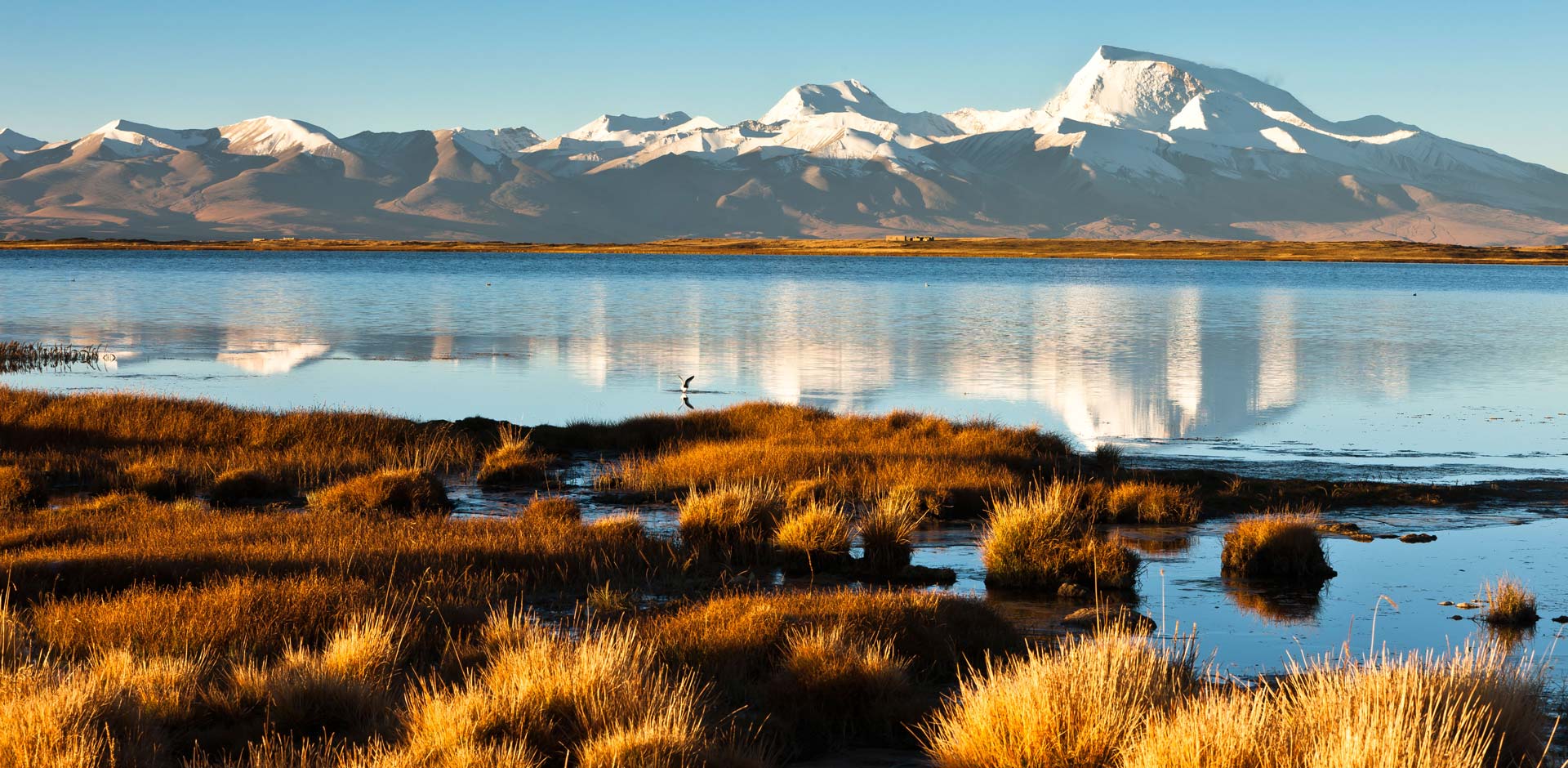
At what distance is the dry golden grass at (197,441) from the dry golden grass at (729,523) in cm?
563

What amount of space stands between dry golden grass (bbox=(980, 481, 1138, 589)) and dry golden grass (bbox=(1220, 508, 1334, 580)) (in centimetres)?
122

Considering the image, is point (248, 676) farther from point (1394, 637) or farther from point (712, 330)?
point (712, 330)

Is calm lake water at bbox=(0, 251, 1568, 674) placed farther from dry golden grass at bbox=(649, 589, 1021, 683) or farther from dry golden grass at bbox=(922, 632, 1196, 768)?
dry golden grass at bbox=(922, 632, 1196, 768)

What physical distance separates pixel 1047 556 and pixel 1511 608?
3684mm

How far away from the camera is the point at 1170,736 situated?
6227 mm

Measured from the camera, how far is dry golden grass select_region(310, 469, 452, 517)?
15.1m

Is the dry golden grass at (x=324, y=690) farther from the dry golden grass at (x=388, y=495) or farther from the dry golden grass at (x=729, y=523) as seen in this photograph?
the dry golden grass at (x=388, y=495)

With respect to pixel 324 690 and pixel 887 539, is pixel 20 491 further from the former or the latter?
pixel 324 690

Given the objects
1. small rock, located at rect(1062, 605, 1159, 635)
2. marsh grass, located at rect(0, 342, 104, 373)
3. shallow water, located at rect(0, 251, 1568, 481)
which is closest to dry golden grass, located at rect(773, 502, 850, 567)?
small rock, located at rect(1062, 605, 1159, 635)

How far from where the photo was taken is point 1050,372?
126ft

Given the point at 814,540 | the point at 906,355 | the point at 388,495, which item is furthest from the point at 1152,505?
the point at 906,355

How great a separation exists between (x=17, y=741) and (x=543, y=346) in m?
39.2

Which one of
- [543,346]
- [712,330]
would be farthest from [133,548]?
[712,330]

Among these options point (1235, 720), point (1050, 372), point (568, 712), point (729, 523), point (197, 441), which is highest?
point (1235, 720)
